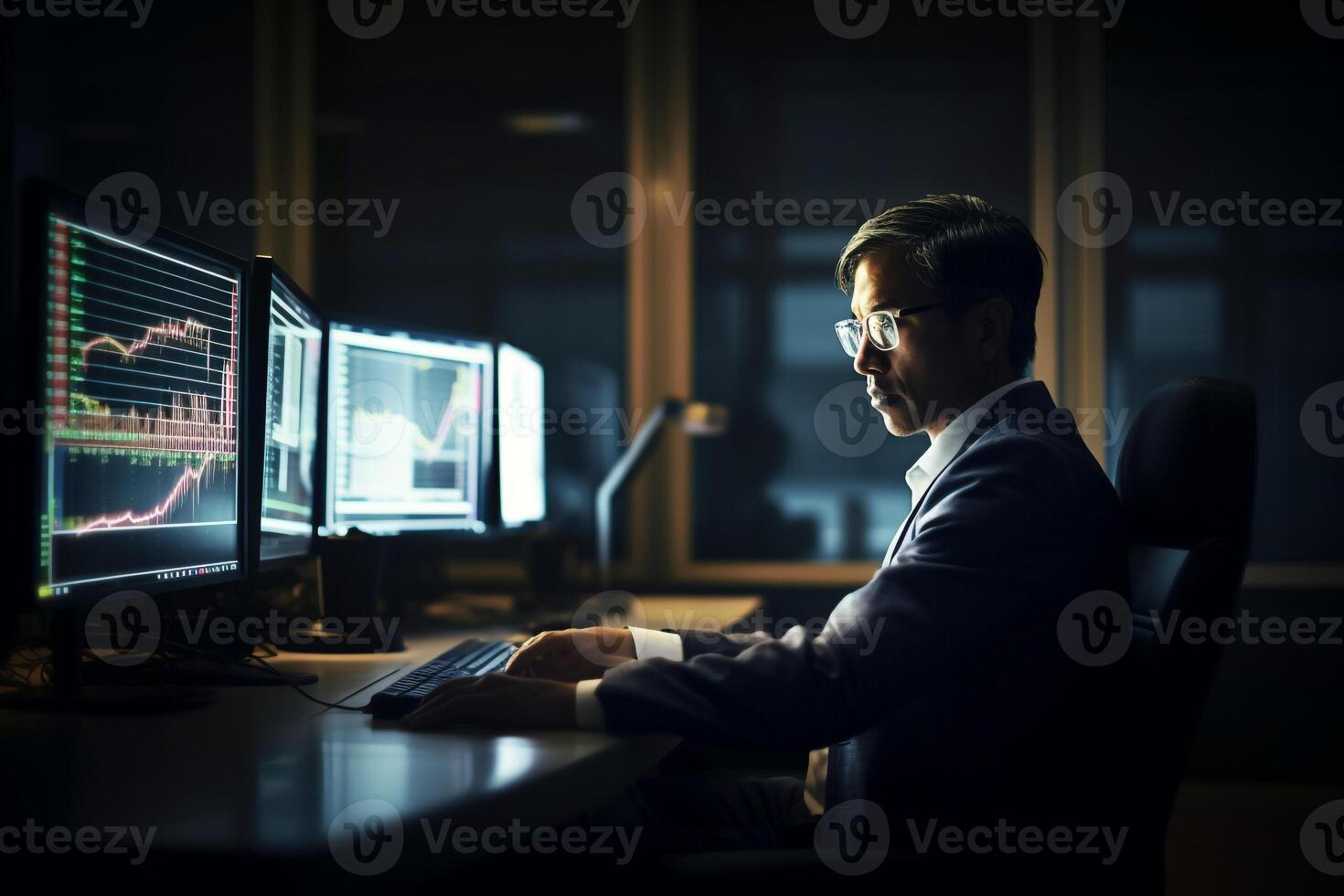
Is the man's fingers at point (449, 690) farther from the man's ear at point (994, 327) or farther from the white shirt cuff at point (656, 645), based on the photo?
the man's ear at point (994, 327)

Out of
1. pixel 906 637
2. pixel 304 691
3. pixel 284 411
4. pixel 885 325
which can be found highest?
pixel 885 325

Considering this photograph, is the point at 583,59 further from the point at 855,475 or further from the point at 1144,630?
the point at 1144,630

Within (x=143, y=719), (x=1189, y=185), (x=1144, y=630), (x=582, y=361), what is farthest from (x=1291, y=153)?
(x=143, y=719)

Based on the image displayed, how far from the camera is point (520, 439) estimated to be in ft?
8.14

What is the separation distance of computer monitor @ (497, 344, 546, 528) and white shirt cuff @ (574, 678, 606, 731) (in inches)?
49.7

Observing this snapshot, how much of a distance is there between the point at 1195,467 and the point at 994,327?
32 cm

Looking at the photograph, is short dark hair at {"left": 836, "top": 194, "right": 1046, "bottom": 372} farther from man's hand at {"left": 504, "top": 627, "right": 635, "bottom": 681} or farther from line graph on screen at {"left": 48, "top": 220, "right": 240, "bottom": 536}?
line graph on screen at {"left": 48, "top": 220, "right": 240, "bottom": 536}

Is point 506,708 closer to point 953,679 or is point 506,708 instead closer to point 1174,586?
point 953,679

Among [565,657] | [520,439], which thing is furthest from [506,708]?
[520,439]

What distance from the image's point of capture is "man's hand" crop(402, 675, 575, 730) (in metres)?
1.09

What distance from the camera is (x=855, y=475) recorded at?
10.2 ft

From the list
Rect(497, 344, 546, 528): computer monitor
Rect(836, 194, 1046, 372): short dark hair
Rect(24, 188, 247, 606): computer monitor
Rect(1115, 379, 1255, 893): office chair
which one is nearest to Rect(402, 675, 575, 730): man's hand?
Rect(24, 188, 247, 606): computer monitor

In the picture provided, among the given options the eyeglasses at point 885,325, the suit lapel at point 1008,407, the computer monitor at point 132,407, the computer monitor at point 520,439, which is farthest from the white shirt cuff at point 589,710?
the computer monitor at point 520,439

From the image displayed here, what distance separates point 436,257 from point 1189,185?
2.30m
